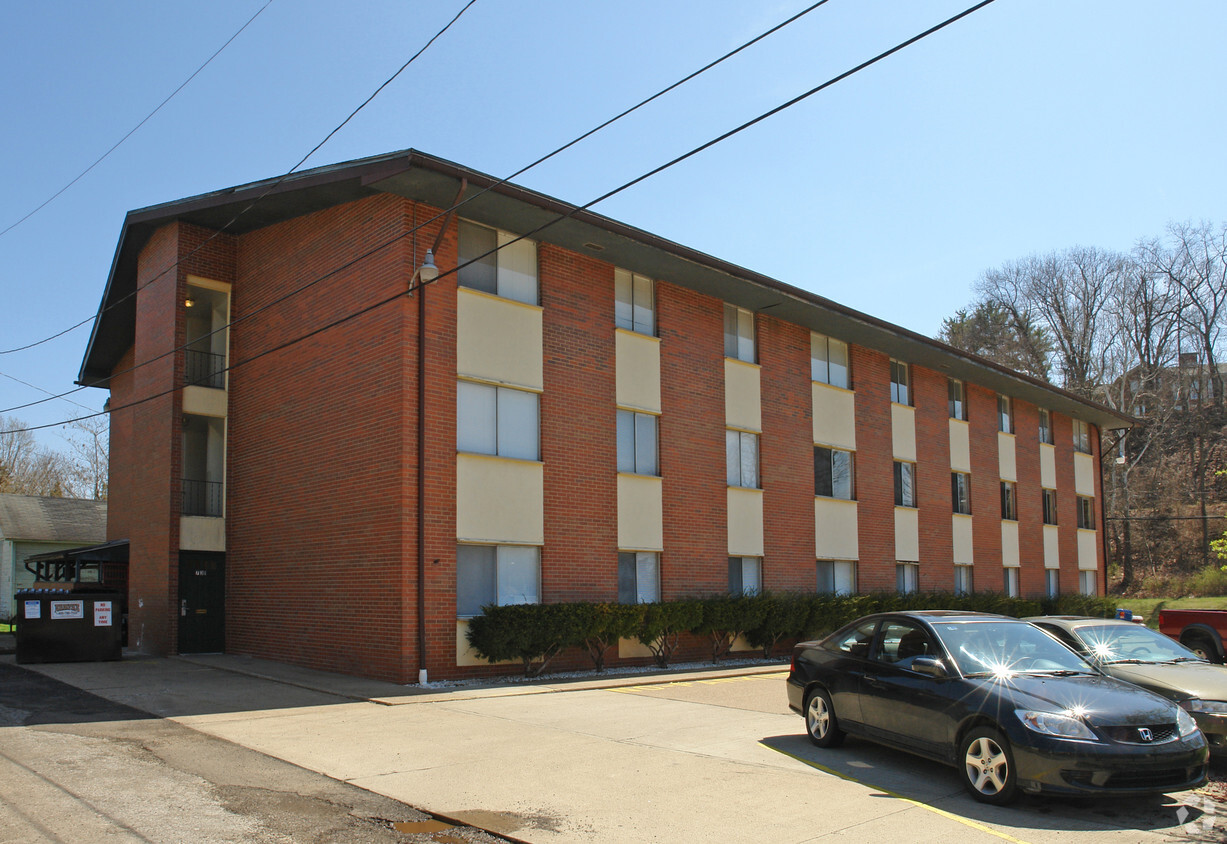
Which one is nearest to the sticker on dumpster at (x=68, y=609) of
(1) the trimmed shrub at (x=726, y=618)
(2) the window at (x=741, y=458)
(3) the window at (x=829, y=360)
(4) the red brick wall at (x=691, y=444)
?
(4) the red brick wall at (x=691, y=444)

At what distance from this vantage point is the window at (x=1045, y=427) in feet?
117

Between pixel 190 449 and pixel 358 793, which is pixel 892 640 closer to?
pixel 358 793

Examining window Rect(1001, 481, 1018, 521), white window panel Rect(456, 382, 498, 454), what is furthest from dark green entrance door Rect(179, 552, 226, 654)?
window Rect(1001, 481, 1018, 521)

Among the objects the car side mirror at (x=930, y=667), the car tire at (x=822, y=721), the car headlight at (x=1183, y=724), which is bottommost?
the car tire at (x=822, y=721)

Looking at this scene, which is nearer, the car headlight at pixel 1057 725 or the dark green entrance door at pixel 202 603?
the car headlight at pixel 1057 725

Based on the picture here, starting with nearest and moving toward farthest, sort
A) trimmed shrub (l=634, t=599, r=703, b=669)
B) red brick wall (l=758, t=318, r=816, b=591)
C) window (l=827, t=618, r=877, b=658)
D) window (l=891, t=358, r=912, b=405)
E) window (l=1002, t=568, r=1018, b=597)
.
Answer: window (l=827, t=618, r=877, b=658) → trimmed shrub (l=634, t=599, r=703, b=669) → red brick wall (l=758, t=318, r=816, b=591) → window (l=891, t=358, r=912, b=405) → window (l=1002, t=568, r=1018, b=597)

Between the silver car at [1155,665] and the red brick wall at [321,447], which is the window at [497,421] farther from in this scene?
the silver car at [1155,665]

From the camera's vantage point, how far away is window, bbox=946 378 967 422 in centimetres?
3069

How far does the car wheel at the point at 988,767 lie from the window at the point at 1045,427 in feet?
99.5

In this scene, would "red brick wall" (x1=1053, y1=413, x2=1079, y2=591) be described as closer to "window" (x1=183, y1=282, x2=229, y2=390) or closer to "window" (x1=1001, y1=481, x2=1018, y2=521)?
"window" (x1=1001, y1=481, x2=1018, y2=521)

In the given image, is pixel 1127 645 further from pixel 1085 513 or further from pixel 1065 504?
pixel 1085 513

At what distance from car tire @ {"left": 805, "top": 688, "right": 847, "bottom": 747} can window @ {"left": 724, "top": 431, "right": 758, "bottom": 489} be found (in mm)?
12237

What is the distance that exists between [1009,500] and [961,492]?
11.0 ft

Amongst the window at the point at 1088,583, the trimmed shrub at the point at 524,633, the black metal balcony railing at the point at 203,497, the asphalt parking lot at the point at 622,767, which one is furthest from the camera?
the window at the point at 1088,583
